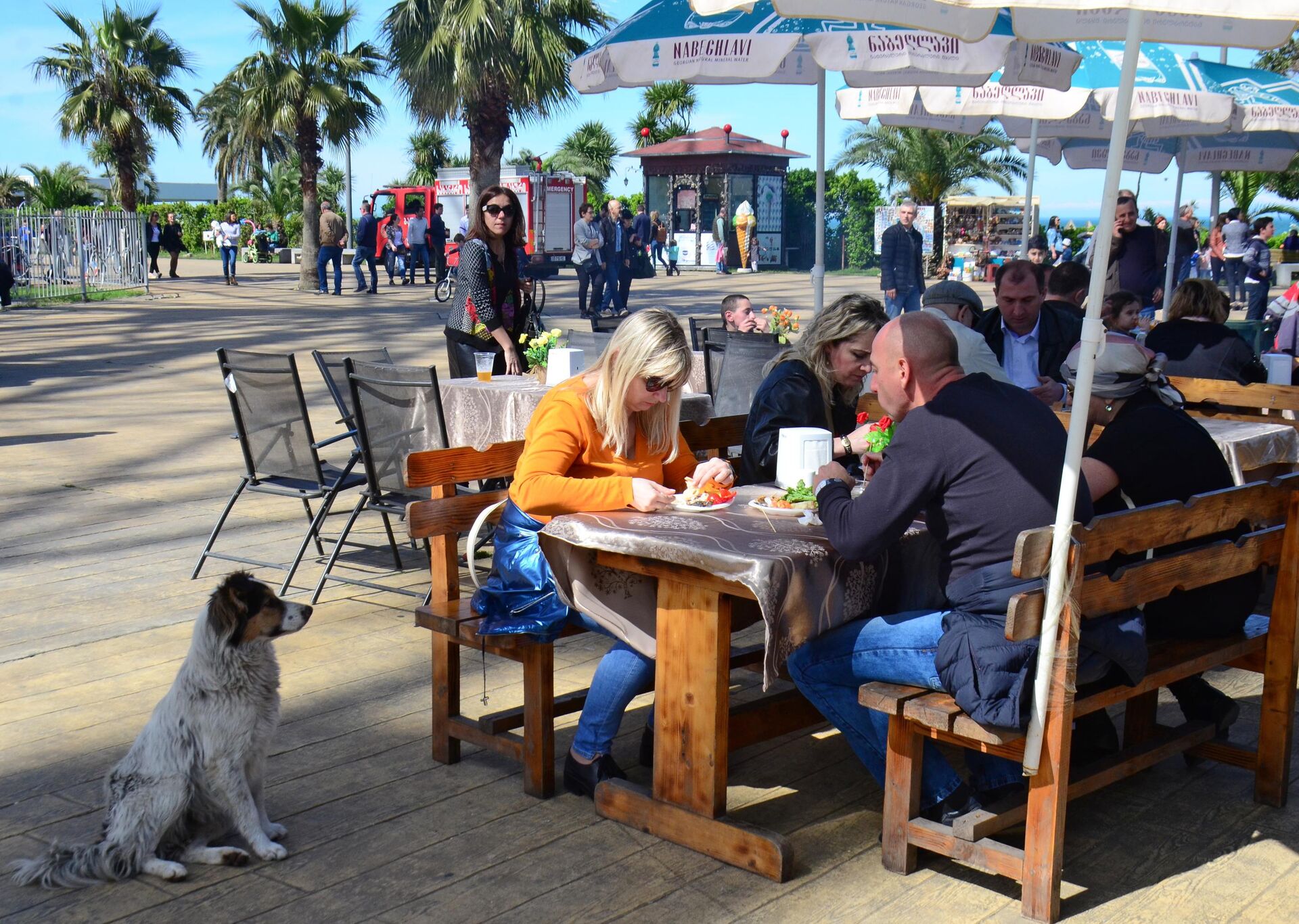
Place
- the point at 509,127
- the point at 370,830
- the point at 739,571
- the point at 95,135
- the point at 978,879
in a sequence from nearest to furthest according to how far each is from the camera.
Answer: the point at 739,571 < the point at 978,879 < the point at 370,830 < the point at 509,127 < the point at 95,135

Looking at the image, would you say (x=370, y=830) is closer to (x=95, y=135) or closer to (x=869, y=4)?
(x=869, y=4)

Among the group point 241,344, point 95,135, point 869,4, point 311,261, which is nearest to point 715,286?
point 311,261

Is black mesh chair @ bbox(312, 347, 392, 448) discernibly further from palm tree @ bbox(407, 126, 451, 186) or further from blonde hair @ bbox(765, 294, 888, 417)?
palm tree @ bbox(407, 126, 451, 186)

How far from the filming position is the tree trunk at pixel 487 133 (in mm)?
24703

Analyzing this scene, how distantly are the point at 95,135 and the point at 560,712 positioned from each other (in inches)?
1389

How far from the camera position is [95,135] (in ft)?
114

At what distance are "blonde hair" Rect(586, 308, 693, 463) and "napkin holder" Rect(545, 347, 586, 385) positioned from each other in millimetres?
2280

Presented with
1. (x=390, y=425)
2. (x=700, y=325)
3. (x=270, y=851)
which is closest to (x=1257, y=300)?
(x=700, y=325)

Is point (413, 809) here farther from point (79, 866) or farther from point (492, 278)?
point (492, 278)

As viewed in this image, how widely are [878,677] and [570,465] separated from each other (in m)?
0.98

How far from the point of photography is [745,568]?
2.91 metres

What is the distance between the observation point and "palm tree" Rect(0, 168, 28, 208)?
42.0 metres

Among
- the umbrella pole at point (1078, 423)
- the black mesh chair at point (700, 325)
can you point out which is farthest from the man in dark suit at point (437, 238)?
the umbrella pole at point (1078, 423)

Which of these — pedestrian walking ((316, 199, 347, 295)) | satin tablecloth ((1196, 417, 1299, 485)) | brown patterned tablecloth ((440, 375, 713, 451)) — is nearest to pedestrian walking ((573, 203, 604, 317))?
pedestrian walking ((316, 199, 347, 295))
